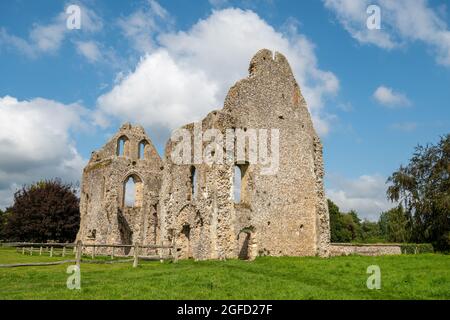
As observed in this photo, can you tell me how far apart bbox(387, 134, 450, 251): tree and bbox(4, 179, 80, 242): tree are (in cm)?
2759

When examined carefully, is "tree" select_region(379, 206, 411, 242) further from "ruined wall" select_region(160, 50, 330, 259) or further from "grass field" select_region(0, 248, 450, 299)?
"grass field" select_region(0, 248, 450, 299)

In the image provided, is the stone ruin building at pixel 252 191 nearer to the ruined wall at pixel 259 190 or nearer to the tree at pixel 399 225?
the ruined wall at pixel 259 190

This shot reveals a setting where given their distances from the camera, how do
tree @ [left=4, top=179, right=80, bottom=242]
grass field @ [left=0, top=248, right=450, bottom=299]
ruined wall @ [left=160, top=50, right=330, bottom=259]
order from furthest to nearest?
tree @ [left=4, top=179, right=80, bottom=242], ruined wall @ [left=160, top=50, right=330, bottom=259], grass field @ [left=0, top=248, right=450, bottom=299]

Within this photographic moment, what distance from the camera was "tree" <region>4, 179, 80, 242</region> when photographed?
39250 mm

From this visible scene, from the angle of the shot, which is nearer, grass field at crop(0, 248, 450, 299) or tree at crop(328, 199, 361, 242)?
grass field at crop(0, 248, 450, 299)

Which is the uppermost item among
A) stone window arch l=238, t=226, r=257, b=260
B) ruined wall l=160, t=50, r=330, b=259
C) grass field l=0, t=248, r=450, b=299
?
ruined wall l=160, t=50, r=330, b=259

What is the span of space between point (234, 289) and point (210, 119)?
12.5 metres

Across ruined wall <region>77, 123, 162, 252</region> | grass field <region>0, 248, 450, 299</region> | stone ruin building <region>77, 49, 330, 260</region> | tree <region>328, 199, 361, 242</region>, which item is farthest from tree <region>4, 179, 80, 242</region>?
tree <region>328, 199, 361, 242</region>

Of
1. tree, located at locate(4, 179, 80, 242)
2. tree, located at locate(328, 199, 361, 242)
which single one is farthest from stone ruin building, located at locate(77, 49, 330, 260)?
tree, located at locate(328, 199, 361, 242)

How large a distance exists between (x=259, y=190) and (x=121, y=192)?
12724 mm

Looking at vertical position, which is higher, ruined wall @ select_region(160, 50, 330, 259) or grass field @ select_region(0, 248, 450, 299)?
ruined wall @ select_region(160, 50, 330, 259)

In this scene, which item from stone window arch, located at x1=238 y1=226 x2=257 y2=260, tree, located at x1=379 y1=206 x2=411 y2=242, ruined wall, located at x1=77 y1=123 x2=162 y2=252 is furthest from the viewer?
tree, located at x1=379 y1=206 x2=411 y2=242

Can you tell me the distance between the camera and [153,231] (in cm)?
3056

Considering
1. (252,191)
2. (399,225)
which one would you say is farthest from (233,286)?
(399,225)
